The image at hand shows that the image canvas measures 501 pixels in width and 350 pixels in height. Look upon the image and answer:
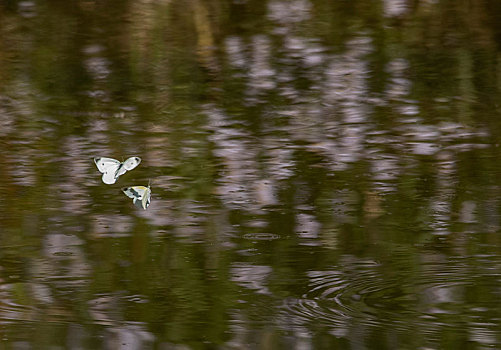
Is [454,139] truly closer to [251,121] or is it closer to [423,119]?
[423,119]

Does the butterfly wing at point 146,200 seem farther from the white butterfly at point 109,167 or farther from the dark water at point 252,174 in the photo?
the white butterfly at point 109,167

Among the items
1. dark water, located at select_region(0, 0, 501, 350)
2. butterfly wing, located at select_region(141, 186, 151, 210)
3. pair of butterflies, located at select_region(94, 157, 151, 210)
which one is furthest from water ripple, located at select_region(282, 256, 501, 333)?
pair of butterflies, located at select_region(94, 157, 151, 210)

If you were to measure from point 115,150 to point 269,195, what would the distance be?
49 cm

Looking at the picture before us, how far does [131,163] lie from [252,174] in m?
0.30

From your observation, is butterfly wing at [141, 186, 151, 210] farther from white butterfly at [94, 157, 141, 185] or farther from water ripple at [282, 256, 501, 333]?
water ripple at [282, 256, 501, 333]

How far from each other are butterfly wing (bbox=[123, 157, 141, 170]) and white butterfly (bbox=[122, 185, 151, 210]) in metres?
0.11

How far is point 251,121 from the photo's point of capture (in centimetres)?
254

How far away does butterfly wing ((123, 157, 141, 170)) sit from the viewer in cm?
222

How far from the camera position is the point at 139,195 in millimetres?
2096

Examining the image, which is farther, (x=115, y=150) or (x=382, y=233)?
(x=115, y=150)

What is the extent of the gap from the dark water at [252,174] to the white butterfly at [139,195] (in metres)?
0.02

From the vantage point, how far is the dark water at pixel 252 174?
160 centimetres

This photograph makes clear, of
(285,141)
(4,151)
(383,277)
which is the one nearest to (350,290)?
(383,277)

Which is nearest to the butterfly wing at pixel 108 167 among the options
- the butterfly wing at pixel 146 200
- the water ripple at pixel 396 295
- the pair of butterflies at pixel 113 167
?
the pair of butterflies at pixel 113 167
